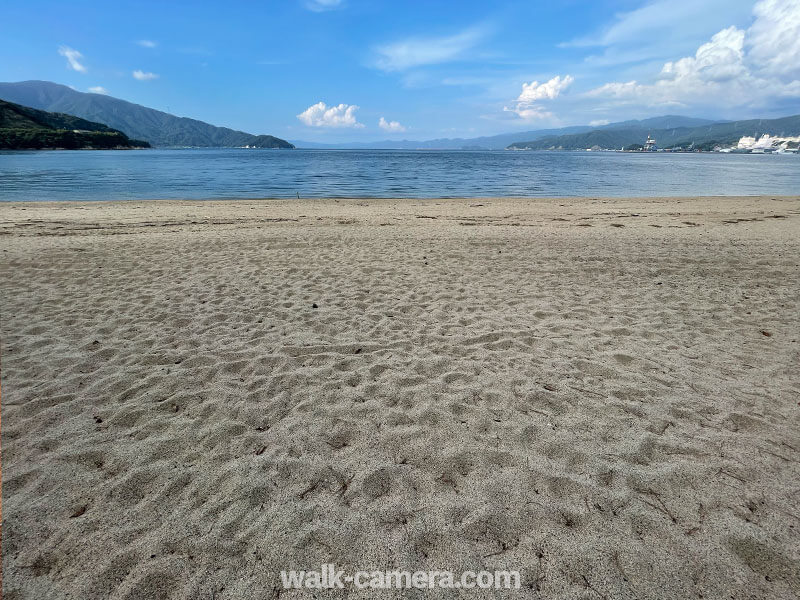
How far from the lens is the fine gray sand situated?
2.43 metres

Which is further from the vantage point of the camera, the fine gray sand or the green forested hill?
the green forested hill

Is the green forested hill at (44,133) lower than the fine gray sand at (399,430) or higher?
higher

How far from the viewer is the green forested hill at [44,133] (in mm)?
107250

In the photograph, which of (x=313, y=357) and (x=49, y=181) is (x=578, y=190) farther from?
(x=49, y=181)

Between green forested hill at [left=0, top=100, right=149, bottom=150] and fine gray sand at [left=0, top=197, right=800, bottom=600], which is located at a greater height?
green forested hill at [left=0, top=100, right=149, bottom=150]

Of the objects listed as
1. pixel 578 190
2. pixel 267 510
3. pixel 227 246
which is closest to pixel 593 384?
pixel 267 510

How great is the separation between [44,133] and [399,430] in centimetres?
15319

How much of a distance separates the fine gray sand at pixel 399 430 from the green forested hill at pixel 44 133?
141 meters

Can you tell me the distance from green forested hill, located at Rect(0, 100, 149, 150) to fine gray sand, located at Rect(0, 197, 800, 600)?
141 m

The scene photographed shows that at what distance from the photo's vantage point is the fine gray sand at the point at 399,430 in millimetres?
2434

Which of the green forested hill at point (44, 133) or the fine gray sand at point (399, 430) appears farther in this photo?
the green forested hill at point (44, 133)

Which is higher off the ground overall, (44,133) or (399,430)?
(44,133)

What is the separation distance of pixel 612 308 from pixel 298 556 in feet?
19.2

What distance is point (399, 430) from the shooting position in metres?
3.55
